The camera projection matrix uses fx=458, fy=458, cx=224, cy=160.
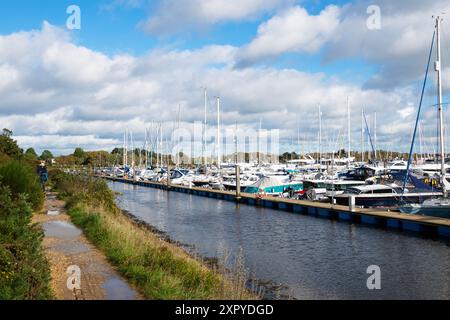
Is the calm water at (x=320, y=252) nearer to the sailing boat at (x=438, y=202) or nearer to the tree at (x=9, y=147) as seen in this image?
the sailing boat at (x=438, y=202)

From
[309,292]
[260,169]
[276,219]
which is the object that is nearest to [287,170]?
[260,169]

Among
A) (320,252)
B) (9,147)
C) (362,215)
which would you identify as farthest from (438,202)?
(9,147)

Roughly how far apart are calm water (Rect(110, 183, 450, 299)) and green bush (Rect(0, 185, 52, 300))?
8027 mm

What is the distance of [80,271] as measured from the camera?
11.7m

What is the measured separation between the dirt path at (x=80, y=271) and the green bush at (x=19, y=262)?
1.21 meters

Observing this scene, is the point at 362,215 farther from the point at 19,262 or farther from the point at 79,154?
the point at 79,154

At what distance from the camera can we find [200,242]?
2316 centimetres

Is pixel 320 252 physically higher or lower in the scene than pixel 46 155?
lower

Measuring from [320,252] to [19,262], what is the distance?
49.2 feet

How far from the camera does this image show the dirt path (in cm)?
977

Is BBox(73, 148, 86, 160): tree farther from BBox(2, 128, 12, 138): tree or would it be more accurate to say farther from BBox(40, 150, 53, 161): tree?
BBox(2, 128, 12, 138): tree

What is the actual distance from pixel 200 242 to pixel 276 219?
33.2ft

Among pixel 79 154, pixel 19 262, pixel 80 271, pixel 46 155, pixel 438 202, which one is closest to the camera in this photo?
pixel 19 262
